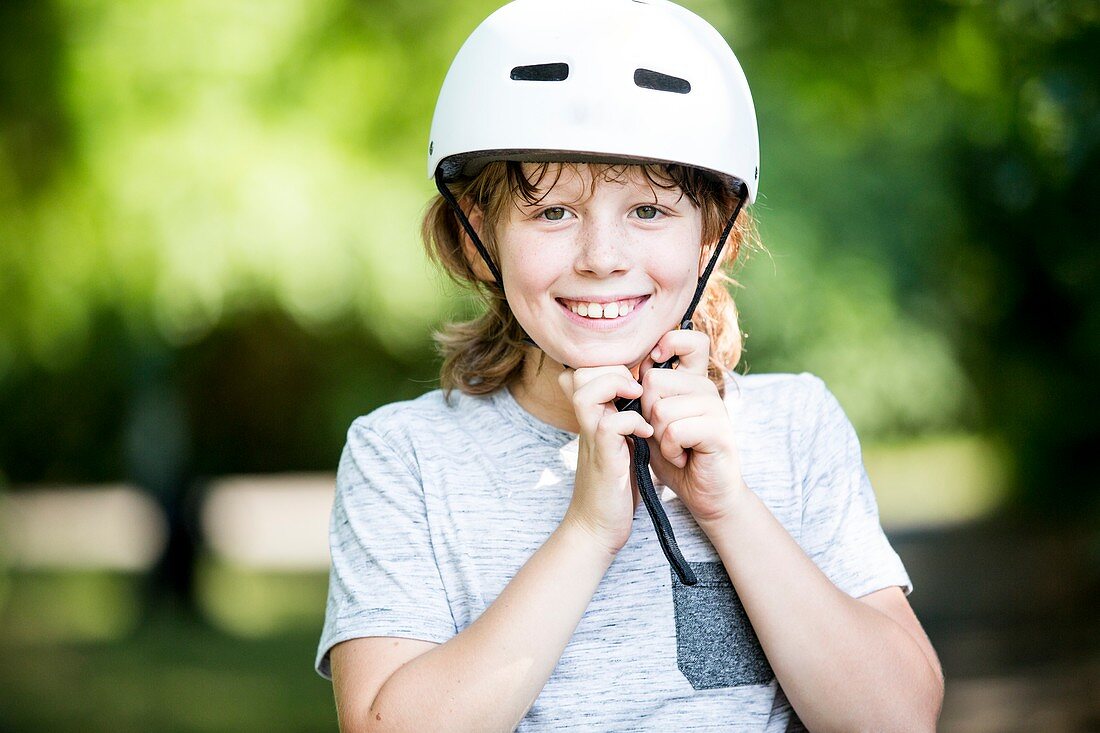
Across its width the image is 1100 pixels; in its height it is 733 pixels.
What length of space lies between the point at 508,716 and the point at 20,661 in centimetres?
781

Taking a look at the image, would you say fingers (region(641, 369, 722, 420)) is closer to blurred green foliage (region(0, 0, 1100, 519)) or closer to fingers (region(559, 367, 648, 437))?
fingers (region(559, 367, 648, 437))

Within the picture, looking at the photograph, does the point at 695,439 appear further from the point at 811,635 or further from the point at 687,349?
the point at 811,635

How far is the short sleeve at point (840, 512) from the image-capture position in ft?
7.99

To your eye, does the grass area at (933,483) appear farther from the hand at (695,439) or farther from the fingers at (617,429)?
the fingers at (617,429)

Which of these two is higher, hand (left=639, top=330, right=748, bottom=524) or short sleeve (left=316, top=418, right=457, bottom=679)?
hand (left=639, top=330, right=748, bottom=524)

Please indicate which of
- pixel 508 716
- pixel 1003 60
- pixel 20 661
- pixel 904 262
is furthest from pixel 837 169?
pixel 20 661

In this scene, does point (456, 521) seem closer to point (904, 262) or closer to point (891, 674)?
point (891, 674)

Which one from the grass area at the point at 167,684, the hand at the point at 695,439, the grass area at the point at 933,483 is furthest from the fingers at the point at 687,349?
the grass area at the point at 933,483

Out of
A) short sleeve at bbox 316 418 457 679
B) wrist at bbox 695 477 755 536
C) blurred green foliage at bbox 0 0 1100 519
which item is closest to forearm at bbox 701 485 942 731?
wrist at bbox 695 477 755 536

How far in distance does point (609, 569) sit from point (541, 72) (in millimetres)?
932

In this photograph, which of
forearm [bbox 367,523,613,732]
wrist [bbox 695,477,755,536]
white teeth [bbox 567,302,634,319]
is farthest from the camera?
white teeth [bbox 567,302,634,319]

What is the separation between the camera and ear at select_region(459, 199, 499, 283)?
2.62 metres

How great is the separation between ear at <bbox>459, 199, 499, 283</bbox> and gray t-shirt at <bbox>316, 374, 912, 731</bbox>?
0.29 m

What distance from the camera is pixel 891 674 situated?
7.45ft
